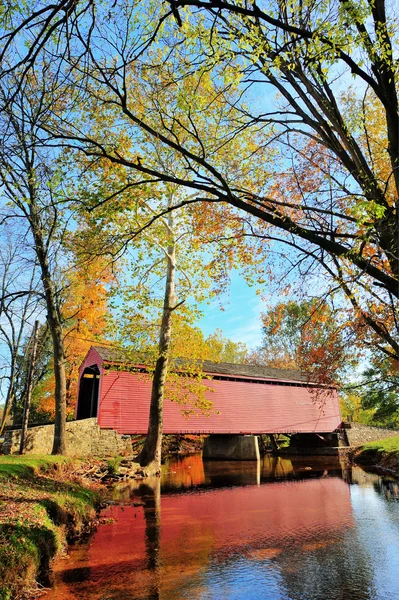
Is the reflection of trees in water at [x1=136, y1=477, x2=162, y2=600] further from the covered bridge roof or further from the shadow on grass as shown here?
the covered bridge roof

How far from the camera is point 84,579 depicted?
4977mm

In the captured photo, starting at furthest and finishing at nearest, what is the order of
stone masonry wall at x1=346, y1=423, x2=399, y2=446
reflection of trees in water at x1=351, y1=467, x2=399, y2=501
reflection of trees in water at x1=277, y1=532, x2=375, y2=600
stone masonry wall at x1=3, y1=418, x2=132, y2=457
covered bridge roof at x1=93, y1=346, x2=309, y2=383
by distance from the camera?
stone masonry wall at x1=346, y1=423, x2=399, y2=446
covered bridge roof at x1=93, y1=346, x2=309, y2=383
stone masonry wall at x1=3, y1=418, x2=132, y2=457
reflection of trees in water at x1=351, y1=467, x2=399, y2=501
reflection of trees in water at x1=277, y1=532, x2=375, y2=600

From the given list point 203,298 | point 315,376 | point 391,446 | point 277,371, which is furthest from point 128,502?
point 277,371

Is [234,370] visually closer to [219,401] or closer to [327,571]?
[219,401]

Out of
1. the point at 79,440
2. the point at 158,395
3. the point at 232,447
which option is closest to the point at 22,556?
the point at 158,395

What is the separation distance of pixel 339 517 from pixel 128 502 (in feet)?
16.2

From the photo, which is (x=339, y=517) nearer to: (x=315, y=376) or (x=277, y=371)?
(x=315, y=376)

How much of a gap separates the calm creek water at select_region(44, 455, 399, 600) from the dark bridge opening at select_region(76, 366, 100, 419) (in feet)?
31.9

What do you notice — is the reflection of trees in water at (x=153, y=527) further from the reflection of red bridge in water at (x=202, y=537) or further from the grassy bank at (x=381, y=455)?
the grassy bank at (x=381, y=455)

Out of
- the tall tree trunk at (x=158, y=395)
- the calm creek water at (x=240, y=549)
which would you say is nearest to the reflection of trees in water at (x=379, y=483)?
the calm creek water at (x=240, y=549)

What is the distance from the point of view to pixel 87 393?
22.1 meters

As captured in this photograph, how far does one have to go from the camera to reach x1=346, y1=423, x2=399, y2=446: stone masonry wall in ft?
88.1

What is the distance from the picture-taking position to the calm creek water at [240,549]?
4.70 metres

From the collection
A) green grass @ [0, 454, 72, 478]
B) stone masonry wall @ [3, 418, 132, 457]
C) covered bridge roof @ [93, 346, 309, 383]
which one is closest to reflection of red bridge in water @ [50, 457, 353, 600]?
green grass @ [0, 454, 72, 478]
